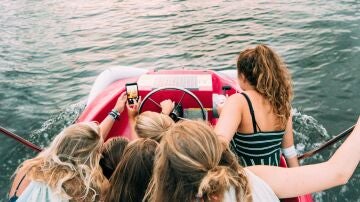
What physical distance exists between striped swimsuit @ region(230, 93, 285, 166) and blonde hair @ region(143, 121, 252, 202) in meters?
0.87

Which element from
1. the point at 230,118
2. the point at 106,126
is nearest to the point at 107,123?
the point at 106,126

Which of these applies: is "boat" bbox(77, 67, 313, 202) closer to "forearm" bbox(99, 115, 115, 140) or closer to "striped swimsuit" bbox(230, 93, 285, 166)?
"forearm" bbox(99, 115, 115, 140)

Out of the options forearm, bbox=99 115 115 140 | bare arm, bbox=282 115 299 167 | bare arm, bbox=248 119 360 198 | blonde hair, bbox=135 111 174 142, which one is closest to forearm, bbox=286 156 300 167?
bare arm, bbox=282 115 299 167

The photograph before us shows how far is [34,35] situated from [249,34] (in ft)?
17.9

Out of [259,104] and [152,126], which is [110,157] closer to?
[152,126]

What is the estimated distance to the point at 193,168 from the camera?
61.0 inches

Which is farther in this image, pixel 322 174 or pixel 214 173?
pixel 322 174

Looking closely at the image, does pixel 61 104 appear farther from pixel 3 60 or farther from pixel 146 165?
pixel 146 165

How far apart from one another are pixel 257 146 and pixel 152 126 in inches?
27.5

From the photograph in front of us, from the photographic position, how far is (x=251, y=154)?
8.55 ft

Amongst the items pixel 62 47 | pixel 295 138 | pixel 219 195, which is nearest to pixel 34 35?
pixel 62 47

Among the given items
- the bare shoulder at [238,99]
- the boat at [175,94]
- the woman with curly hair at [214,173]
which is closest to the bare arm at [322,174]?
the woman with curly hair at [214,173]

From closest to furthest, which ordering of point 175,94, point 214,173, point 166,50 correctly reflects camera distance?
point 214,173
point 175,94
point 166,50

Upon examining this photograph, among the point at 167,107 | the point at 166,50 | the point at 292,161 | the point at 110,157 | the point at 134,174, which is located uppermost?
the point at 134,174
